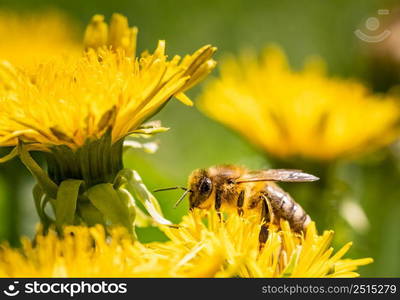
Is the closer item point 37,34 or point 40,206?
point 40,206

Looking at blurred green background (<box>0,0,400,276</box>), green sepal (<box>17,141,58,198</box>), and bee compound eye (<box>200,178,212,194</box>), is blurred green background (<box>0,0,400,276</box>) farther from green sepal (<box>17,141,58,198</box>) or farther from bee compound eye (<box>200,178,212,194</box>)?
green sepal (<box>17,141,58,198</box>)

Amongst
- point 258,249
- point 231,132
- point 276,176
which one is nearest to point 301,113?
point 231,132

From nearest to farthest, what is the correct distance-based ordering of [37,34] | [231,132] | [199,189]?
[199,189] → [231,132] → [37,34]

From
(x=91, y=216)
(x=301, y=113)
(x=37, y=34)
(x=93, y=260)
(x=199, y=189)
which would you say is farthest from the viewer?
(x=37, y=34)

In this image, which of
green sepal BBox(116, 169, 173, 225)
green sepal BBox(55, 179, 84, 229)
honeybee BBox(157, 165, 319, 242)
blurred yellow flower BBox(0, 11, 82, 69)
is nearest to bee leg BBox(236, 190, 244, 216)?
honeybee BBox(157, 165, 319, 242)

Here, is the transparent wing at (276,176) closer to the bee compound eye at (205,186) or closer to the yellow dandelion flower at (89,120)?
the bee compound eye at (205,186)

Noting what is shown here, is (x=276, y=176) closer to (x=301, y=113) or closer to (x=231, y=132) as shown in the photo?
(x=301, y=113)
